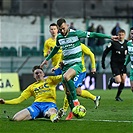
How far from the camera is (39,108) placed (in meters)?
13.5

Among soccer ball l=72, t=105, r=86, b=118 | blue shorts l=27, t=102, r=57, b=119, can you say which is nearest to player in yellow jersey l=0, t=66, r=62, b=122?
blue shorts l=27, t=102, r=57, b=119

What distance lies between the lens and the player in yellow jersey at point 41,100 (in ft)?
43.8

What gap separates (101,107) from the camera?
17469 millimetres

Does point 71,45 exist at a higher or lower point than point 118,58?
higher

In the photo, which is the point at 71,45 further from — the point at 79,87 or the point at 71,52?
the point at 79,87

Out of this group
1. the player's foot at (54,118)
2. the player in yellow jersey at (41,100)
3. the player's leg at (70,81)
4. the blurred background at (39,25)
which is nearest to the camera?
the player's foot at (54,118)

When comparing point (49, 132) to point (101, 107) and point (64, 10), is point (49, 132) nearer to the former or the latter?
point (101, 107)

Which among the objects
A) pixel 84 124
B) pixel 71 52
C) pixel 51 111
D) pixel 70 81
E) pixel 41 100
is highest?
pixel 71 52

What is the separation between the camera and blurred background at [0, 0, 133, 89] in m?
32.5

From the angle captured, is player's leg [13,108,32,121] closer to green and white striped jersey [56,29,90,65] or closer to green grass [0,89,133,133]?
green grass [0,89,133,133]

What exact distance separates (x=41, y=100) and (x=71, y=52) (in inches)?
48.9

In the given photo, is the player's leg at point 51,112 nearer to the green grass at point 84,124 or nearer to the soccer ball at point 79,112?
the green grass at point 84,124

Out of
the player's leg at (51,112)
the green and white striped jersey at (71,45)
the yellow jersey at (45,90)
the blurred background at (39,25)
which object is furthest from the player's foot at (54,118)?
the blurred background at (39,25)

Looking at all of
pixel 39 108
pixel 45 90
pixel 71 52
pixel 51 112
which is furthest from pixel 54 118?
pixel 71 52
